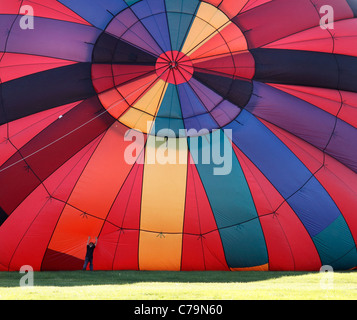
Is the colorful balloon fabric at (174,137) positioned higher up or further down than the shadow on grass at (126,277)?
higher up

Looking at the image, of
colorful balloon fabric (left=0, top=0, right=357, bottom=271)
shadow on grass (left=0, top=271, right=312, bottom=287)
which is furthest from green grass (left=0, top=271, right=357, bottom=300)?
colorful balloon fabric (left=0, top=0, right=357, bottom=271)

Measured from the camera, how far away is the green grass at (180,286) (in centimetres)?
608

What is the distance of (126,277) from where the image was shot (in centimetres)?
770

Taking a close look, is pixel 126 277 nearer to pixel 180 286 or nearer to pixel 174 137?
pixel 180 286

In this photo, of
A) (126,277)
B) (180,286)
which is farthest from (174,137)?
(180,286)

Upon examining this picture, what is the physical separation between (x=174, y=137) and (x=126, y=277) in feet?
7.93

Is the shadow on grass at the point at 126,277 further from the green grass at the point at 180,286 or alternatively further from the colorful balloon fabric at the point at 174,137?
the colorful balloon fabric at the point at 174,137

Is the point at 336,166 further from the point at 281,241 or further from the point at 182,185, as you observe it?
the point at 182,185

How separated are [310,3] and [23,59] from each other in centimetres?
488

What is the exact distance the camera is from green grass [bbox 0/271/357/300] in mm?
6078

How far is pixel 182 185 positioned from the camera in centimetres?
855

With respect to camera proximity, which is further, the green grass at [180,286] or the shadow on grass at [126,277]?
the shadow on grass at [126,277]

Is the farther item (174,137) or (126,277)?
(174,137)

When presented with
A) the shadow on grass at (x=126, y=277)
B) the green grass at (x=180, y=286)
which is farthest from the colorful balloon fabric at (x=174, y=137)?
the green grass at (x=180, y=286)
